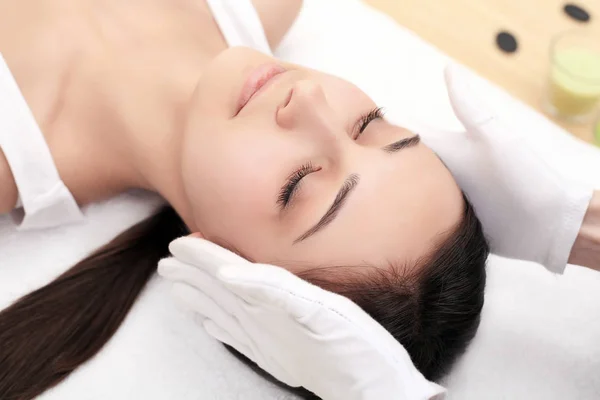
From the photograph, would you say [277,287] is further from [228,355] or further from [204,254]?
[228,355]

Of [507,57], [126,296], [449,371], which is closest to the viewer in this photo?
[449,371]

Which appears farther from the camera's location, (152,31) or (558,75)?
(558,75)

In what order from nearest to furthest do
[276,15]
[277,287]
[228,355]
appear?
[277,287]
[228,355]
[276,15]

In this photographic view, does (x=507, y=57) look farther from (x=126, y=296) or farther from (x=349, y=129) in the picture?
(x=126, y=296)

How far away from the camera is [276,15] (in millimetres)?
1108

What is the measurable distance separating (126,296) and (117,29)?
1.58 feet

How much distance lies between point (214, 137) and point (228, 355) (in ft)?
1.24

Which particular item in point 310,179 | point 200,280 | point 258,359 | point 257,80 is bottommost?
point 258,359

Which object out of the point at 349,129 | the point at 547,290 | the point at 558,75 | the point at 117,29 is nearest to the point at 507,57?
the point at 558,75

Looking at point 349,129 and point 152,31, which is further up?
point 152,31

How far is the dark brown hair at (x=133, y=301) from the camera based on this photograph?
2.27 feet

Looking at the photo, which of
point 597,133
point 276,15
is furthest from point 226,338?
point 597,133

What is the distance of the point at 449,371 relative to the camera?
0.83 meters

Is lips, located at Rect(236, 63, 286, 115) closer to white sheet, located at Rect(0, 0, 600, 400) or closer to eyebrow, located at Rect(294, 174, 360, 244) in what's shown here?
eyebrow, located at Rect(294, 174, 360, 244)
